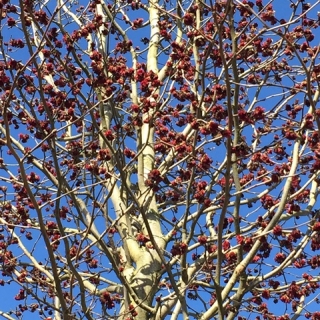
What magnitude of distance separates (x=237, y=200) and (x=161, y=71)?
3.83 m

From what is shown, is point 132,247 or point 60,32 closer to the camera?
point 60,32

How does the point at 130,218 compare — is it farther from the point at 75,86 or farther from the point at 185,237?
the point at 75,86

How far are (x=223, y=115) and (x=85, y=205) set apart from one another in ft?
8.79

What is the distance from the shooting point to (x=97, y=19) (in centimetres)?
689

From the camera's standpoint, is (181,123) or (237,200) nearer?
(237,200)

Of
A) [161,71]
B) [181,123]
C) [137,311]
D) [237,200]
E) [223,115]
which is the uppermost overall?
[161,71]

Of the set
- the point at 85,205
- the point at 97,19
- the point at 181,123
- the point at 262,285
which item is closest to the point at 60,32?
the point at 97,19

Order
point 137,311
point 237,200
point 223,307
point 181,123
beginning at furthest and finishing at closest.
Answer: point 181,123, point 137,311, point 237,200, point 223,307

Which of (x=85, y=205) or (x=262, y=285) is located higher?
(x=85, y=205)

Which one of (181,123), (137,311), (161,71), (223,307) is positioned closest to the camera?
(223,307)

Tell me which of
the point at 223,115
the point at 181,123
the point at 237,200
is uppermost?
the point at 181,123

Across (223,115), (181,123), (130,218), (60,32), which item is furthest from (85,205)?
(223,115)

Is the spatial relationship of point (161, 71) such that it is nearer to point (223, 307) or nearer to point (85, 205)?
point (85, 205)

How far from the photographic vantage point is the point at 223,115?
594 cm
